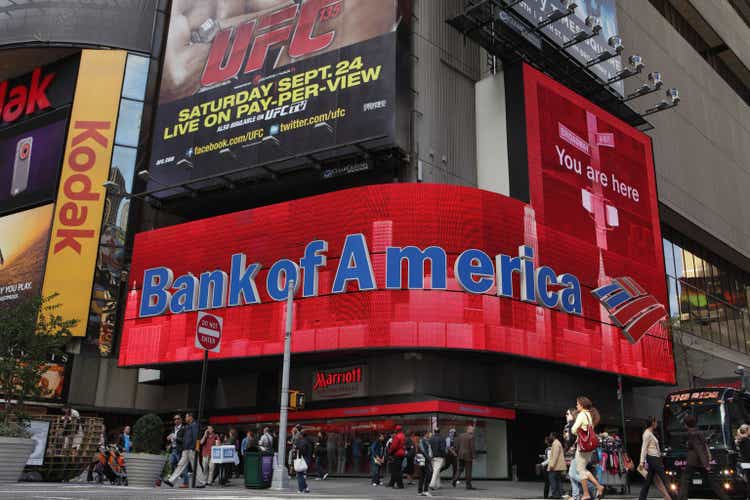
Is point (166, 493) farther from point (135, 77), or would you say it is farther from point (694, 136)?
point (694, 136)

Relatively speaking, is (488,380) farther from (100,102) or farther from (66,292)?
(100,102)

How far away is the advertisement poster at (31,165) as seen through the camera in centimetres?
3856

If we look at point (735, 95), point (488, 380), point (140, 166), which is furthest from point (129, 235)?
point (735, 95)

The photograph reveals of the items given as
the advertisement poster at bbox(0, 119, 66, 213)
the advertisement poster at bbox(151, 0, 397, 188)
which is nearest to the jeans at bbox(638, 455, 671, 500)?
the advertisement poster at bbox(151, 0, 397, 188)

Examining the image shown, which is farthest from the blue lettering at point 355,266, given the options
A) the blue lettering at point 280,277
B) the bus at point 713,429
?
the bus at point 713,429

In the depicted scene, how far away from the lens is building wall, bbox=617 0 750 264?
4391 cm

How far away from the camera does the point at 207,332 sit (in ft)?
55.7

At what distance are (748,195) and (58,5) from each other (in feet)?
157

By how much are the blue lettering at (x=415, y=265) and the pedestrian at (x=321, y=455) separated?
21.8 feet

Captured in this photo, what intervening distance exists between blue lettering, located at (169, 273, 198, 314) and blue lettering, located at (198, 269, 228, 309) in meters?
0.35

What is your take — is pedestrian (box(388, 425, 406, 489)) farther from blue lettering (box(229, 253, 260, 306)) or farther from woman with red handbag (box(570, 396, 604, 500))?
blue lettering (box(229, 253, 260, 306))

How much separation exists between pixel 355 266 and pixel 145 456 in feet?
38.3

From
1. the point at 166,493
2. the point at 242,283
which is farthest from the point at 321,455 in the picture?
the point at 166,493

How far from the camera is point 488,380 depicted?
29.0 m
